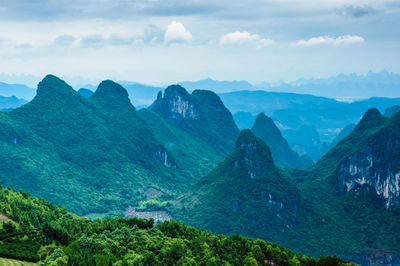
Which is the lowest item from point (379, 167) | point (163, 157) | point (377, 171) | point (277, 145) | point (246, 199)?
point (246, 199)

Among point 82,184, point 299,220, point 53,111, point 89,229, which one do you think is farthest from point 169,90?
point 89,229

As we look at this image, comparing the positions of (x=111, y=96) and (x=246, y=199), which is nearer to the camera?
(x=246, y=199)

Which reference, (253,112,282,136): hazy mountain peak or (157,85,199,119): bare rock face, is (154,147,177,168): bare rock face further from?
(253,112,282,136): hazy mountain peak

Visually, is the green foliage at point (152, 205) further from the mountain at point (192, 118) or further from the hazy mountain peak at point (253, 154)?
the mountain at point (192, 118)

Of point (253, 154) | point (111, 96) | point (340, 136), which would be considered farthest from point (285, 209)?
point (340, 136)

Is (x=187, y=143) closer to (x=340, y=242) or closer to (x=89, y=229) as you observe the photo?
(x=340, y=242)

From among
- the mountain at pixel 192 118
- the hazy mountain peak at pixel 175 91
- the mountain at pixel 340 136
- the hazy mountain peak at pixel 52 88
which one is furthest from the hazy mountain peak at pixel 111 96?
the mountain at pixel 340 136

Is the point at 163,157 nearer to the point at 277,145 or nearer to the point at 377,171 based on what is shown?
the point at 277,145
